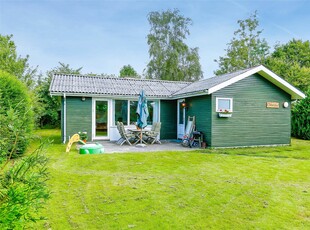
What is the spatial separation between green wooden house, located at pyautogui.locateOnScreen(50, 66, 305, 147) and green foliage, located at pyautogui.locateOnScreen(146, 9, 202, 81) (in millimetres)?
14071

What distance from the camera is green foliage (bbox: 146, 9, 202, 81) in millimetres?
26953

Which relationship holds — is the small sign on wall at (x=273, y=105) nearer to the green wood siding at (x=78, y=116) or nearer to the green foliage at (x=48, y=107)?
the green wood siding at (x=78, y=116)

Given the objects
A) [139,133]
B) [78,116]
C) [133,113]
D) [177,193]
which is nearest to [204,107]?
[139,133]

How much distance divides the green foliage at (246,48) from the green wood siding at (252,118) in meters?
17.0

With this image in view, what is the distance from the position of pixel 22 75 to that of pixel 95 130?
30.8 feet

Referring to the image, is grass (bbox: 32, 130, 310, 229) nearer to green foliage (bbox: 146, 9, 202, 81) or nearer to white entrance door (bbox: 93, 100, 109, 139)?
white entrance door (bbox: 93, 100, 109, 139)

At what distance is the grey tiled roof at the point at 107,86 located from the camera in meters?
11.4

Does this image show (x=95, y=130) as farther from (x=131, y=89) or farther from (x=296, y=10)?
(x=296, y=10)

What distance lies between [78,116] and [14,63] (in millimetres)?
8898

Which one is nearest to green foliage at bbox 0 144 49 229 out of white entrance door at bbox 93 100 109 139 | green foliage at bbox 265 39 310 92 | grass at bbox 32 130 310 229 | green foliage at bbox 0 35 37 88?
grass at bbox 32 130 310 229

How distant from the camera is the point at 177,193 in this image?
14.7 ft

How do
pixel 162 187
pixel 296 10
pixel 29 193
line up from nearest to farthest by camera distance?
1. pixel 29 193
2. pixel 162 187
3. pixel 296 10

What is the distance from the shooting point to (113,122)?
40.5 feet

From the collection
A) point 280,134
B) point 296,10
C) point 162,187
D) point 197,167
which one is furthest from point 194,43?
point 162,187
